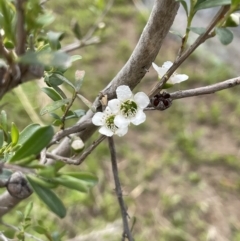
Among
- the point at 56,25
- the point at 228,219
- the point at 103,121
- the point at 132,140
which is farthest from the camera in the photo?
the point at 56,25

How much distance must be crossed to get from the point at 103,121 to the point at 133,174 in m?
1.13

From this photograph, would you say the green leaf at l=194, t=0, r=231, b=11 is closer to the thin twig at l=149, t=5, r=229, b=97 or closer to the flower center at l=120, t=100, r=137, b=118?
the thin twig at l=149, t=5, r=229, b=97

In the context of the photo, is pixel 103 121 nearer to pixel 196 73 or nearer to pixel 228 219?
pixel 228 219

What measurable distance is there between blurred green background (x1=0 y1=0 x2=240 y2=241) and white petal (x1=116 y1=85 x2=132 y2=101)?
88 cm

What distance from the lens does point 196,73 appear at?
1970 mm

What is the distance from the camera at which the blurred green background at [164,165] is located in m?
1.42

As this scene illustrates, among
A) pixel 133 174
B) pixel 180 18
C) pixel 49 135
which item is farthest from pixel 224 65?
pixel 49 135

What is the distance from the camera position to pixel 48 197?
1.13ft

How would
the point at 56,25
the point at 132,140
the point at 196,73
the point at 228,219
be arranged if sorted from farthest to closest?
1. the point at 56,25
2. the point at 196,73
3. the point at 132,140
4. the point at 228,219

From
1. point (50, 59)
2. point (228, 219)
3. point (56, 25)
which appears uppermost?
point (50, 59)

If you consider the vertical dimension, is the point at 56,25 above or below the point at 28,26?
below

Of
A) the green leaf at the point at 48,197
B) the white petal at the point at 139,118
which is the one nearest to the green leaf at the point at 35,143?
the green leaf at the point at 48,197

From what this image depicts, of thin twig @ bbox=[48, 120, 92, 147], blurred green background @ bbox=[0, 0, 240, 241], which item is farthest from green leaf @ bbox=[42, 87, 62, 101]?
blurred green background @ bbox=[0, 0, 240, 241]

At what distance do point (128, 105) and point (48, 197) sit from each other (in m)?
0.15
